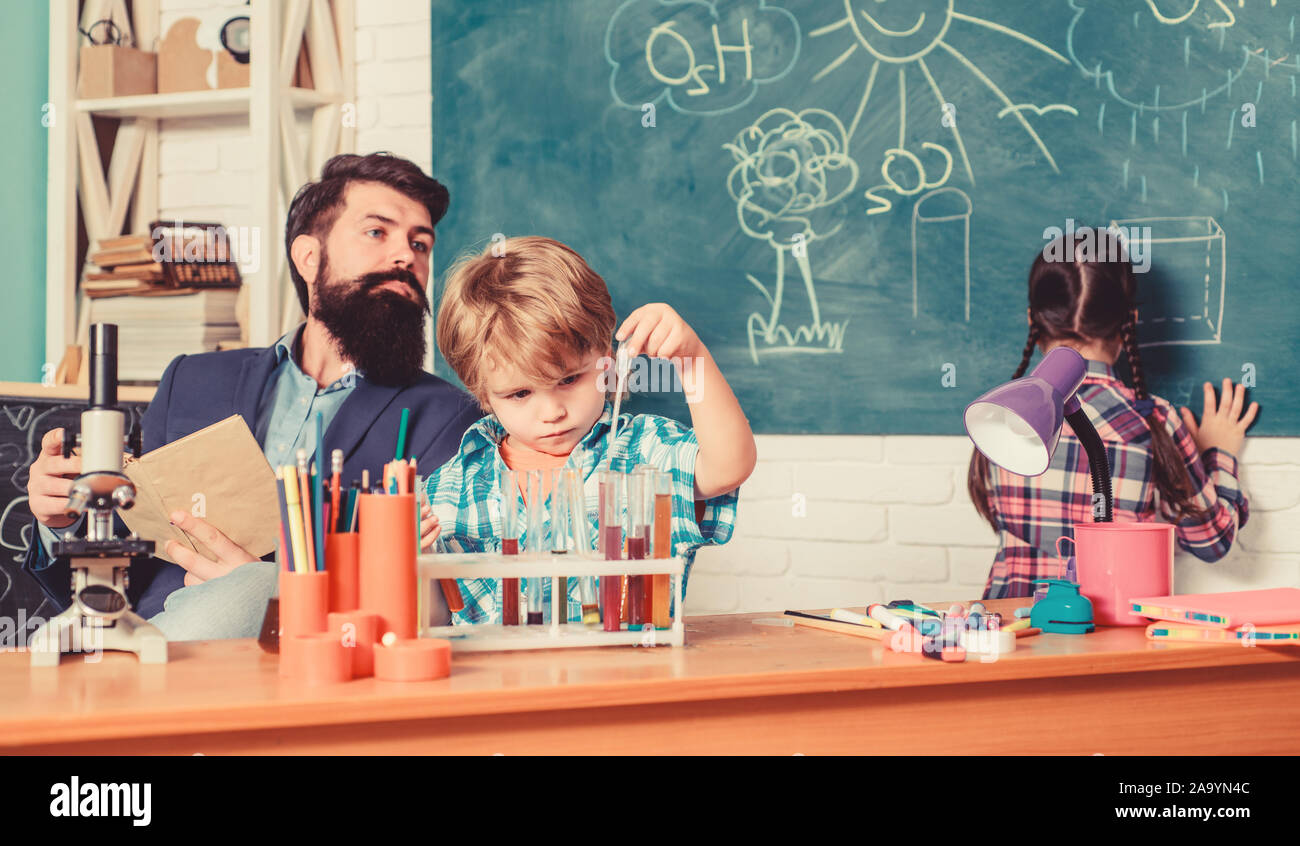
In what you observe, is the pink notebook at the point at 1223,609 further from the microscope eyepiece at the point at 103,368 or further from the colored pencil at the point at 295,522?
the microscope eyepiece at the point at 103,368

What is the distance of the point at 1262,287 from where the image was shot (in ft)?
7.87

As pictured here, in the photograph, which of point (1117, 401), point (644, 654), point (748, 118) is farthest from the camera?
point (748, 118)

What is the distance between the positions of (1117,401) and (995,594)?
46 cm

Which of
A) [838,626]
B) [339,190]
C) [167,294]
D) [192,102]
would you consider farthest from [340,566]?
[192,102]

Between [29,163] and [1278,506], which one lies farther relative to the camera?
[29,163]

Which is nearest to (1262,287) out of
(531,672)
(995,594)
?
(995,594)

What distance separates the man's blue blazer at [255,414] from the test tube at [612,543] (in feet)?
3.36

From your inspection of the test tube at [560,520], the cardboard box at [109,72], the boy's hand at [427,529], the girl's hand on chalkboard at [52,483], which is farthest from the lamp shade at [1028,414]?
the cardboard box at [109,72]

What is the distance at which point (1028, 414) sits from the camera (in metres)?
1.36

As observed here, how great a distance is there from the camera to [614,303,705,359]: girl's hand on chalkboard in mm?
1411

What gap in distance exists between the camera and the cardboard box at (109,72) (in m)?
2.90

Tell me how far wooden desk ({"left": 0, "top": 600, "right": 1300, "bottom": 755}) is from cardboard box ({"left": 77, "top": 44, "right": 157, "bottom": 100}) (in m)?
2.11
